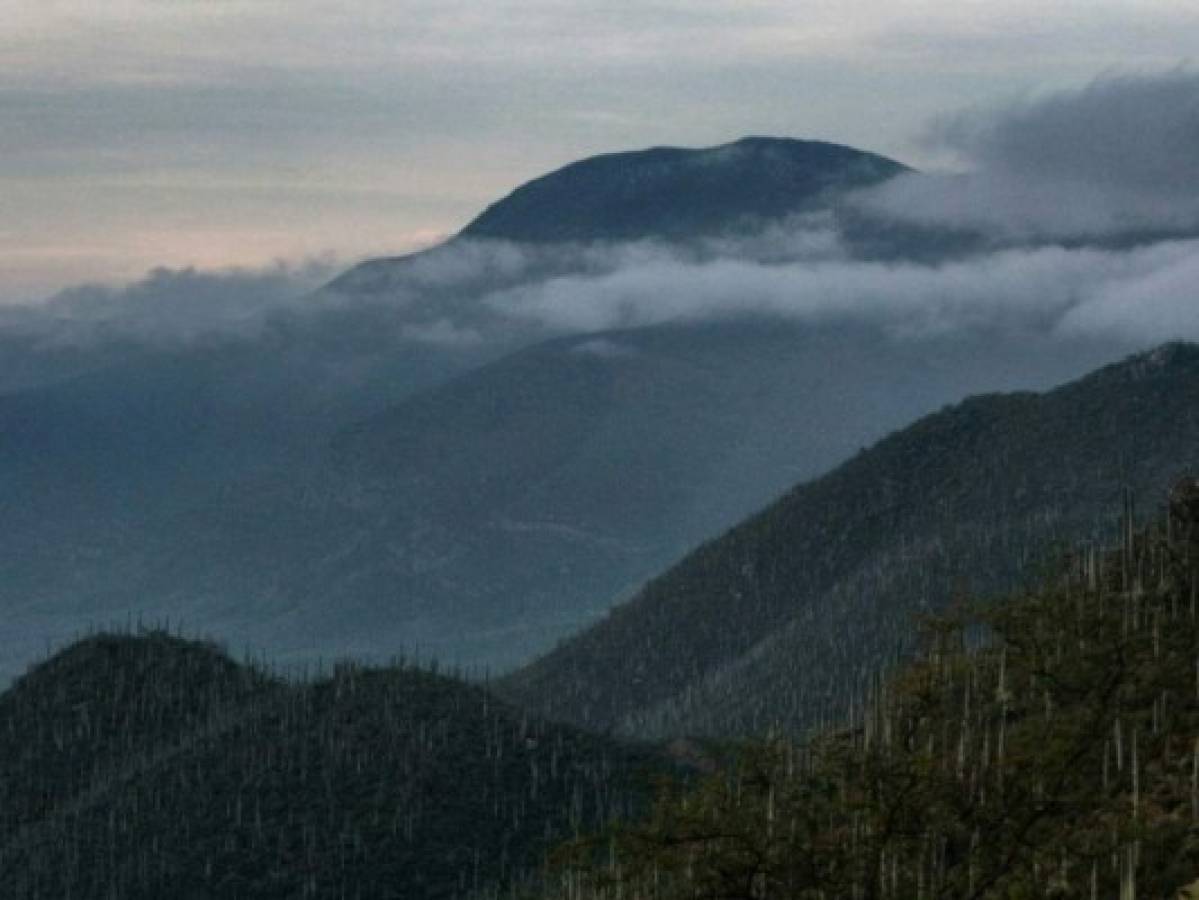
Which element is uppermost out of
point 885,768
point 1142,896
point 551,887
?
point 885,768

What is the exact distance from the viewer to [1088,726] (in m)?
92.6

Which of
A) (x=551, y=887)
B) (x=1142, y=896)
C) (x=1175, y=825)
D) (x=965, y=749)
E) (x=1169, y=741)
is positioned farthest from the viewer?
(x=551, y=887)

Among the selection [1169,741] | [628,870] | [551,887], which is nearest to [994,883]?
[628,870]

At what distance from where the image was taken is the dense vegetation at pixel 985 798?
74750 mm

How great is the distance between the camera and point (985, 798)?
263ft

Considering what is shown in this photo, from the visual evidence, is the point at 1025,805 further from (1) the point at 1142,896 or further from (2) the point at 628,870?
(2) the point at 628,870

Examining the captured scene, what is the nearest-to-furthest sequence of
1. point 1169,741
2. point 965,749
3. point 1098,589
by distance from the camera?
point 1169,741, point 965,749, point 1098,589

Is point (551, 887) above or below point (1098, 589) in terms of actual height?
below

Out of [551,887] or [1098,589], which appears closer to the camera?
[1098,589]

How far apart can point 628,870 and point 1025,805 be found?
13745 mm

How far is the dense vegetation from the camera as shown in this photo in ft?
245

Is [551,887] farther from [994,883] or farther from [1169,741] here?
[994,883]

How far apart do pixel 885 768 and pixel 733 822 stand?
19.6 feet

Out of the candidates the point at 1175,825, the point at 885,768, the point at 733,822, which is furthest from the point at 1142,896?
the point at 733,822
